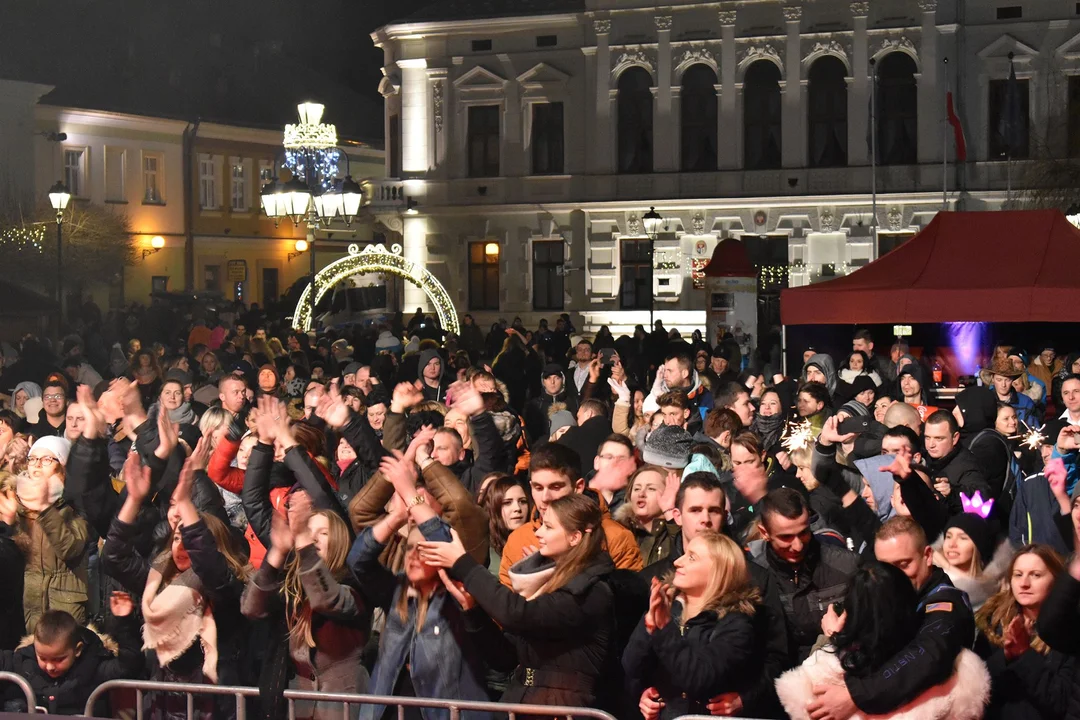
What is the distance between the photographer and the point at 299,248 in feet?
178

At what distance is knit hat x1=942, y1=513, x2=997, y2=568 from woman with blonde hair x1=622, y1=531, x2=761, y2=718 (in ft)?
4.88

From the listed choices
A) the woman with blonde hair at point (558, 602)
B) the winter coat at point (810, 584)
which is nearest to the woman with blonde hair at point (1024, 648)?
the winter coat at point (810, 584)

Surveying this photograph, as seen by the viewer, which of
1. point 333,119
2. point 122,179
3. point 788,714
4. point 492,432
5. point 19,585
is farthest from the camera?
point 333,119

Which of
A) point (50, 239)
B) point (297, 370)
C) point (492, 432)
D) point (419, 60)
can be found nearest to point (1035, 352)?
point (297, 370)

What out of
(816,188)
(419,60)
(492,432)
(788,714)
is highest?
(419,60)

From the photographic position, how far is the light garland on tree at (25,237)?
38.2 m

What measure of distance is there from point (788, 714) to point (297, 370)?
12.3 m

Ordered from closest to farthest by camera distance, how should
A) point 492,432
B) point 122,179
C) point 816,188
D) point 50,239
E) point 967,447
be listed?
point 492,432 < point 967,447 < point 816,188 < point 50,239 < point 122,179

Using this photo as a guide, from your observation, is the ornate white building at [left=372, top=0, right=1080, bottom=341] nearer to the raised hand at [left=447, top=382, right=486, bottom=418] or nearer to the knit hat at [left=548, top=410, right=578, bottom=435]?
the knit hat at [left=548, top=410, right=578, bottom=435]

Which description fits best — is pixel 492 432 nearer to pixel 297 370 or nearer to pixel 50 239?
pixel 297 370

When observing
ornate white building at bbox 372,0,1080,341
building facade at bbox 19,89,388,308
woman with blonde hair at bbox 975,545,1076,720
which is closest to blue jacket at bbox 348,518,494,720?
woman with blonde hair at bbox 975,545,1076,720

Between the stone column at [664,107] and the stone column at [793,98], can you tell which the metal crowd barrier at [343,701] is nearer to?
the stone column at [793,98]

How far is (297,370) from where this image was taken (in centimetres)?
1734

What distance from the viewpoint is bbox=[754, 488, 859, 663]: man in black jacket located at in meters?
6.29
